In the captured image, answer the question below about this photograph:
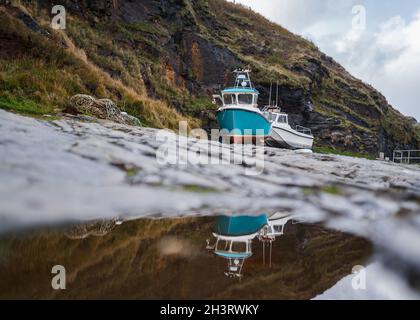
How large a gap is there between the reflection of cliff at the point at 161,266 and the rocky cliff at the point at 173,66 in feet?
26.2

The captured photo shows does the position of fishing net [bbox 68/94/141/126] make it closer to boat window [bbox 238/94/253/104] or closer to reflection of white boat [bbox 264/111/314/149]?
boat window [bbox 238/94/253/104]

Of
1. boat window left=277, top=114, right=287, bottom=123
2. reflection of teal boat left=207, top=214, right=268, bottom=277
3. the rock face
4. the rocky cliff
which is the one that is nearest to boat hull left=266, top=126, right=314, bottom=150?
boat window left=277, top=114, right=287, bottom=123

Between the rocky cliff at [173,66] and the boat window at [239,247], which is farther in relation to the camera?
the rocky cliff at [173,66]

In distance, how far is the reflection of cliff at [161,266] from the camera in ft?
7.74

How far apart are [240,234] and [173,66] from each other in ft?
80.5

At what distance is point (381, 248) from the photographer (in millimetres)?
3293

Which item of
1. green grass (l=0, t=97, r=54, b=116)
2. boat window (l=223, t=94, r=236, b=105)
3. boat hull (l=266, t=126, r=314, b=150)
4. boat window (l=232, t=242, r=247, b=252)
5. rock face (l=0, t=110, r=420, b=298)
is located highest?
boat window (l=223, t=94, r=236, b=105)

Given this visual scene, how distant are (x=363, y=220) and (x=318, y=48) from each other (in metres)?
49.8

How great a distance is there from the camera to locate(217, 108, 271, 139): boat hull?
20.3 meters

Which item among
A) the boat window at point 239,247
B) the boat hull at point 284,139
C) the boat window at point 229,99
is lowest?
the boat window at point 239,247

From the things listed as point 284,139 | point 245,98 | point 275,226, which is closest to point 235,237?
point 275,226

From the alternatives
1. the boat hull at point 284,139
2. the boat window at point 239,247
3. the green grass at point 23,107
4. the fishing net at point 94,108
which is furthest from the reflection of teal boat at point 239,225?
the boat hull at point 284,139

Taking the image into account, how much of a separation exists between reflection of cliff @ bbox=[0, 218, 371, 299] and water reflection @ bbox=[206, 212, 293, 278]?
0.25 ft

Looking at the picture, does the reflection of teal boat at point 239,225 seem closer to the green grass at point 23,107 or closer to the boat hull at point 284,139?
the green grass at point 23,107
